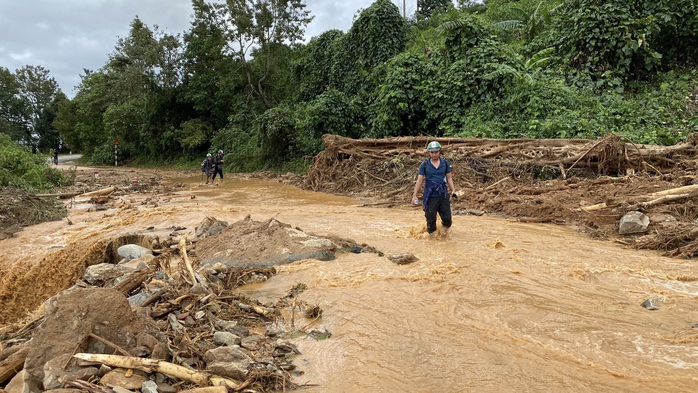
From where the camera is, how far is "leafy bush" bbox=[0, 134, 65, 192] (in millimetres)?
13945

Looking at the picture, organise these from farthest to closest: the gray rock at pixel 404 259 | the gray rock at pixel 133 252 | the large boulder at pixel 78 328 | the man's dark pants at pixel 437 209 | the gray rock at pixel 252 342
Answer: the man's dark pants at pixel 437 209
the gray rock at pixel 133 252
the gray rock at pixel 404 259
the gray rock at pixel 252 342
the large boulder at pixel 78 328

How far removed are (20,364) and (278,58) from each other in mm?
28110

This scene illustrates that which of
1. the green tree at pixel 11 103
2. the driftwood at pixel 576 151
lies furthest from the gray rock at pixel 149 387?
the green tree at pixel 11 103

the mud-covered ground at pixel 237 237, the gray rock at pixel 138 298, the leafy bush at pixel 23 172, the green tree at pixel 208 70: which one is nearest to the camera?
the mud-covered ground at pixel 237 237

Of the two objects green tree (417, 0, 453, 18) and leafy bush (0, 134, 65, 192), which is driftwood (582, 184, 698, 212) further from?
green tree (417, 0, 453, 18)

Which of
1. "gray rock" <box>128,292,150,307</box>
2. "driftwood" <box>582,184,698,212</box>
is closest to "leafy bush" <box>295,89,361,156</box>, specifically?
"driftwood" <box>582,184,698,212</box>

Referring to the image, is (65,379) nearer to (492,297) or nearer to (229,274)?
(229,274)

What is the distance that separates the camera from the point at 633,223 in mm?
7375

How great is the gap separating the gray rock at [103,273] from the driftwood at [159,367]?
290cm

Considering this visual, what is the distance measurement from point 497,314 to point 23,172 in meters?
17.5

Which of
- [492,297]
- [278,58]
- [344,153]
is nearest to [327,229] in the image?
[492,297]

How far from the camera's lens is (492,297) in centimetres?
490

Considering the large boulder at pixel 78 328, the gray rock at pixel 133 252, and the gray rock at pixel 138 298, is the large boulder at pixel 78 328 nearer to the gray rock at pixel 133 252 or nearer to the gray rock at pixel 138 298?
the gray rock at pixel 138 298

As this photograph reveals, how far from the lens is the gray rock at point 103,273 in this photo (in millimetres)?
5502
